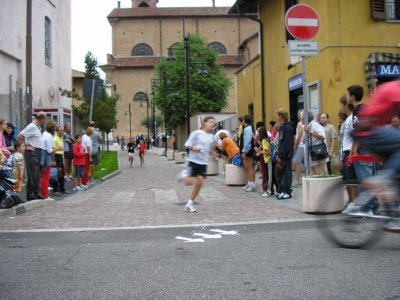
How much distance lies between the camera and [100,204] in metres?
10.7

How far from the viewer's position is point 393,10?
14641mm

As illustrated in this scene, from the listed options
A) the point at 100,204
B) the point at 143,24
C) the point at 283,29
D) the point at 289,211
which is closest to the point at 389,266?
the point at 289,211

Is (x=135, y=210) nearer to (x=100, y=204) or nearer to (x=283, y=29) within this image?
(x=100, y=204)

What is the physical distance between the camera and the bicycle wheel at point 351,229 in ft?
16.8

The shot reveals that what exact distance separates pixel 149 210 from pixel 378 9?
948 cm

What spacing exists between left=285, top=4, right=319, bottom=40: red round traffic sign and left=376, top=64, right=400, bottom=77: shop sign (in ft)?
21.3

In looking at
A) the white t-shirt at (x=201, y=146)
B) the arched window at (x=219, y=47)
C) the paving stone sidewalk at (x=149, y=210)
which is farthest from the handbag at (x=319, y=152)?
the arched window at (x=219, y=47)

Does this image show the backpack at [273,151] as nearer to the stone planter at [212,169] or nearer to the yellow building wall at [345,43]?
the yellow building wall at [345,43]

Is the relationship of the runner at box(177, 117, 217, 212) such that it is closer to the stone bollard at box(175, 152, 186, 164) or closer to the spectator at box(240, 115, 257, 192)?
the spectator at box(240, 115, 257, 192)

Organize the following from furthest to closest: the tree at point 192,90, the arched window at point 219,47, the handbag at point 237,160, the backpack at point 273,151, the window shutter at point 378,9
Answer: the arched window at point 219,47
the tree at point 192,90
the window shutter at point 378,9
the handbag at point 237,160
the backpack at point 273,151

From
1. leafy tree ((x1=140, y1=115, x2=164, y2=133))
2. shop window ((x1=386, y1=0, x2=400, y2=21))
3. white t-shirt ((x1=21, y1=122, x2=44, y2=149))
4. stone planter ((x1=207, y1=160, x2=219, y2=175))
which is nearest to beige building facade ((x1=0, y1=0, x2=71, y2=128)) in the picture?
white t-shirt ((x1=21, y1=122, x2=44, y2=149))

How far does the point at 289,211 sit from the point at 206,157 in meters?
1.78

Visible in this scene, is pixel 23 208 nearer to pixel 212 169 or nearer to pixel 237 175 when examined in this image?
pixel 237 175

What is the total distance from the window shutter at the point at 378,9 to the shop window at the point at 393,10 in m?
0.23
